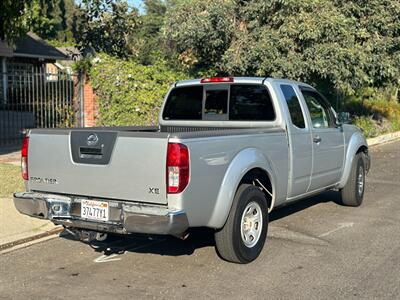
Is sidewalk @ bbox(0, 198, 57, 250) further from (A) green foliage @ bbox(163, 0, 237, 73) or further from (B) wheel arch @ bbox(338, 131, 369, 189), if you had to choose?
(A) green foliage @ bbox(163, 0, 237, 73)

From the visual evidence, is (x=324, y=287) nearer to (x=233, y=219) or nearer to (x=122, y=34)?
(x=233, y=219)

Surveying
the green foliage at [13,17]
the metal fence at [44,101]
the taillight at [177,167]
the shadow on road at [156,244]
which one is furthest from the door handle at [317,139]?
the metal fence at [44,101]

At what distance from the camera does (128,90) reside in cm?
1386

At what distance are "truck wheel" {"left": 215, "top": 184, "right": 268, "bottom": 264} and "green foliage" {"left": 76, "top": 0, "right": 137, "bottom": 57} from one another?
12095mm

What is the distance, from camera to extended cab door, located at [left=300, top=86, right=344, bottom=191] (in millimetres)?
6816

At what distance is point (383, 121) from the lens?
70.8ft

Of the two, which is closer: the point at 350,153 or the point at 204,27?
the point at 350,153

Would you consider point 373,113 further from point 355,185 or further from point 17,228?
point 17,228

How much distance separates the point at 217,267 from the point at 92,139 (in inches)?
68.5

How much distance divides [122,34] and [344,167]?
456 inches

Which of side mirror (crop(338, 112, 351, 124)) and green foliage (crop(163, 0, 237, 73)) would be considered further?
green foliage (crop(163, 0, 237, 73))

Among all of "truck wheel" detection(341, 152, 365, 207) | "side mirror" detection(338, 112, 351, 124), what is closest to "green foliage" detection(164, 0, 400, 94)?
"truck wheel" detection(341, 152, 365, 207)

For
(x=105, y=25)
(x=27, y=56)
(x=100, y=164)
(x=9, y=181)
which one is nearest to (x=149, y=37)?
(x=27, y=56)

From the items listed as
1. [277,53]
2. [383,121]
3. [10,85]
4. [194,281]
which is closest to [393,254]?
[194,281]
